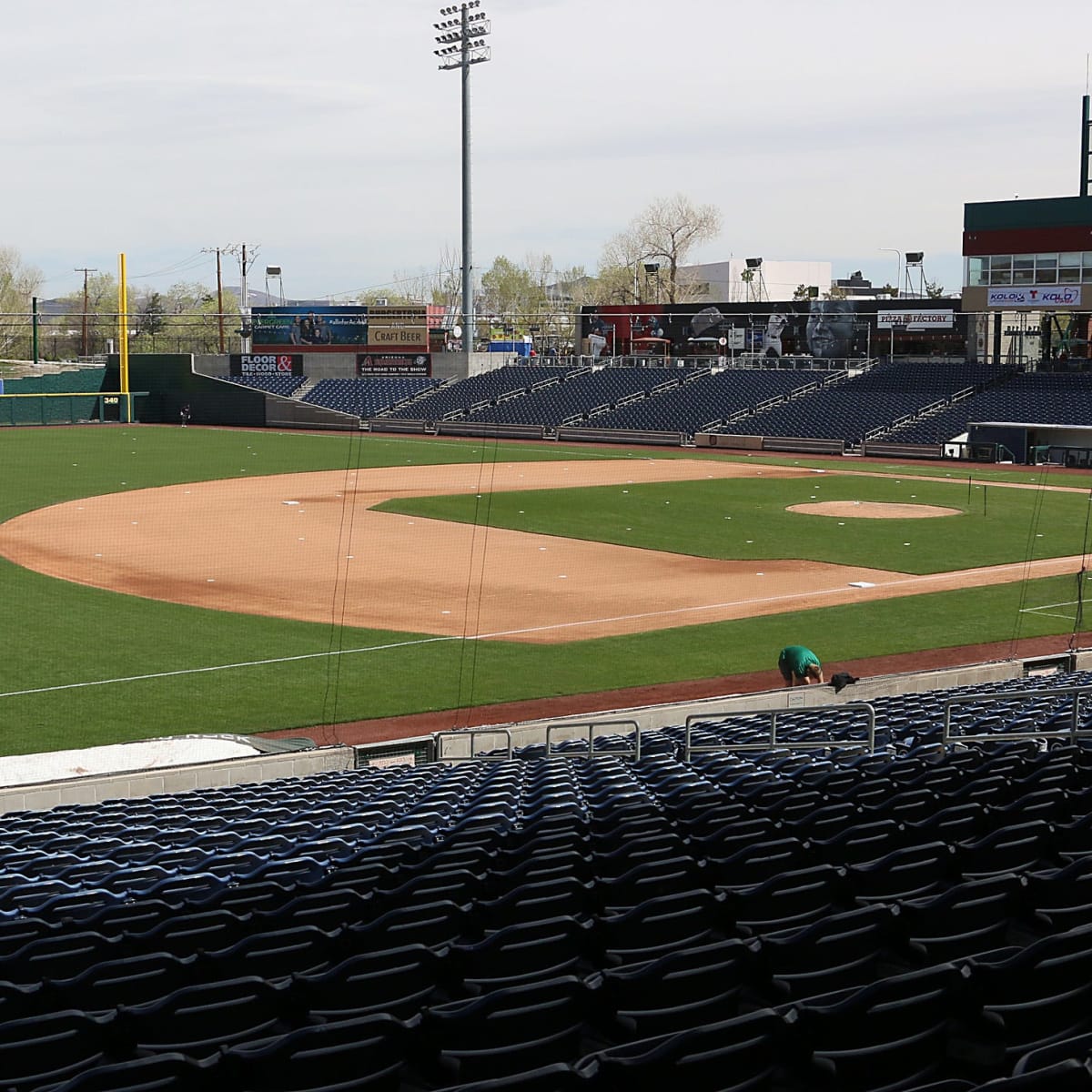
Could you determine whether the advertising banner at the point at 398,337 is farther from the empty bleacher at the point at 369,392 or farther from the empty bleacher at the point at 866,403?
the empty bleacher at the point at 866,403

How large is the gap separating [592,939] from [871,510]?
1607 inches

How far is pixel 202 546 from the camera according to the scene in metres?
37.8

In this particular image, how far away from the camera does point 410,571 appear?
3422 cm

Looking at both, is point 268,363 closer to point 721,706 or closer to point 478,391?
point 478,391

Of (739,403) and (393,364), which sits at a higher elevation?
(393,364)

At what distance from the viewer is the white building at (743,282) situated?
476ft

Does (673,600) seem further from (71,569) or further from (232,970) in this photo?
(232,970)

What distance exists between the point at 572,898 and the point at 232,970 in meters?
1.81

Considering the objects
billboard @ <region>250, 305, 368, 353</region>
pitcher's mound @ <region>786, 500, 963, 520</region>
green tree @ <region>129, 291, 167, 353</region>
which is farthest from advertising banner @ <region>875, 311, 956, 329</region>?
green tree @ <region>129, 291, 167, 353</region>

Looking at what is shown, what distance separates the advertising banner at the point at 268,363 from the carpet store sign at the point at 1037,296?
4759 centimetres

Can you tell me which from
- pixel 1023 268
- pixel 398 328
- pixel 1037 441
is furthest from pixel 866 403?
pixel 398 328

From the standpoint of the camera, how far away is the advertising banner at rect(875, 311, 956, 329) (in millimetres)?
76312

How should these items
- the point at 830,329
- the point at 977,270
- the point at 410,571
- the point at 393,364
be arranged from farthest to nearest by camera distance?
1. the point at 393,364
2. the point at 830,329
3. the point at 977,270
4. the point at 410,571

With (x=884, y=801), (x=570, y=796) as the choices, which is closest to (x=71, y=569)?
(x=570, y=796)
